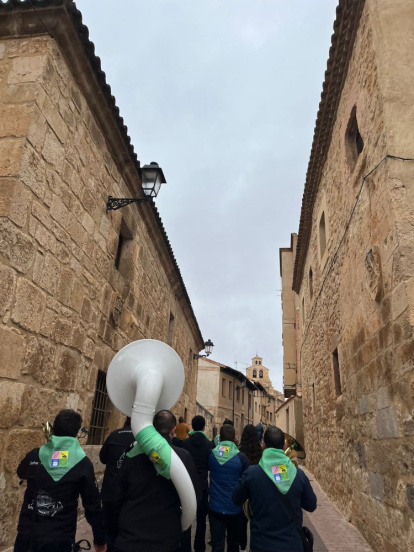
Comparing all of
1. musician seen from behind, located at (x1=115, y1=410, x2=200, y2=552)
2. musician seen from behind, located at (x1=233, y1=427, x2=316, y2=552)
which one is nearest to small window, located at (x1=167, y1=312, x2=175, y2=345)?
musician seen from behind, located at (x1=233, y1=427, x2=316, y2=552)

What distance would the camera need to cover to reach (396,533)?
143 inches

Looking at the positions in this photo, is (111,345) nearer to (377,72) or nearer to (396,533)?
(396,533)

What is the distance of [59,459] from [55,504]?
0.24 m

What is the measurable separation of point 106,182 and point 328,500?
6.56m

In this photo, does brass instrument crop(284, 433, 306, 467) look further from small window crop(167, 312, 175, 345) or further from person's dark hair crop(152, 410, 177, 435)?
small window crop(167, 312, 175, 345)

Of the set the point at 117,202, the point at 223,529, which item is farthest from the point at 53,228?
the point at 223,529

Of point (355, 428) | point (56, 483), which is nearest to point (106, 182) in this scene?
point (56, 483)

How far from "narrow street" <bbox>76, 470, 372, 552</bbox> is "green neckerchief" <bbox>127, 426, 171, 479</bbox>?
2.92 m

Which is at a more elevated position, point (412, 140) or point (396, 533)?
point (412, 140)

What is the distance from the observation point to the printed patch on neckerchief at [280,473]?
2.55 metres

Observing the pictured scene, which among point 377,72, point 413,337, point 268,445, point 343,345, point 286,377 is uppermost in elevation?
point 377,72

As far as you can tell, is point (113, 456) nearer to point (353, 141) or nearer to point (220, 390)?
point (353, 141)

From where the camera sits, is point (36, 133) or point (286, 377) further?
point (286, 377)

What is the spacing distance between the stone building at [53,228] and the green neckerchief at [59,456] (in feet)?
3.64
